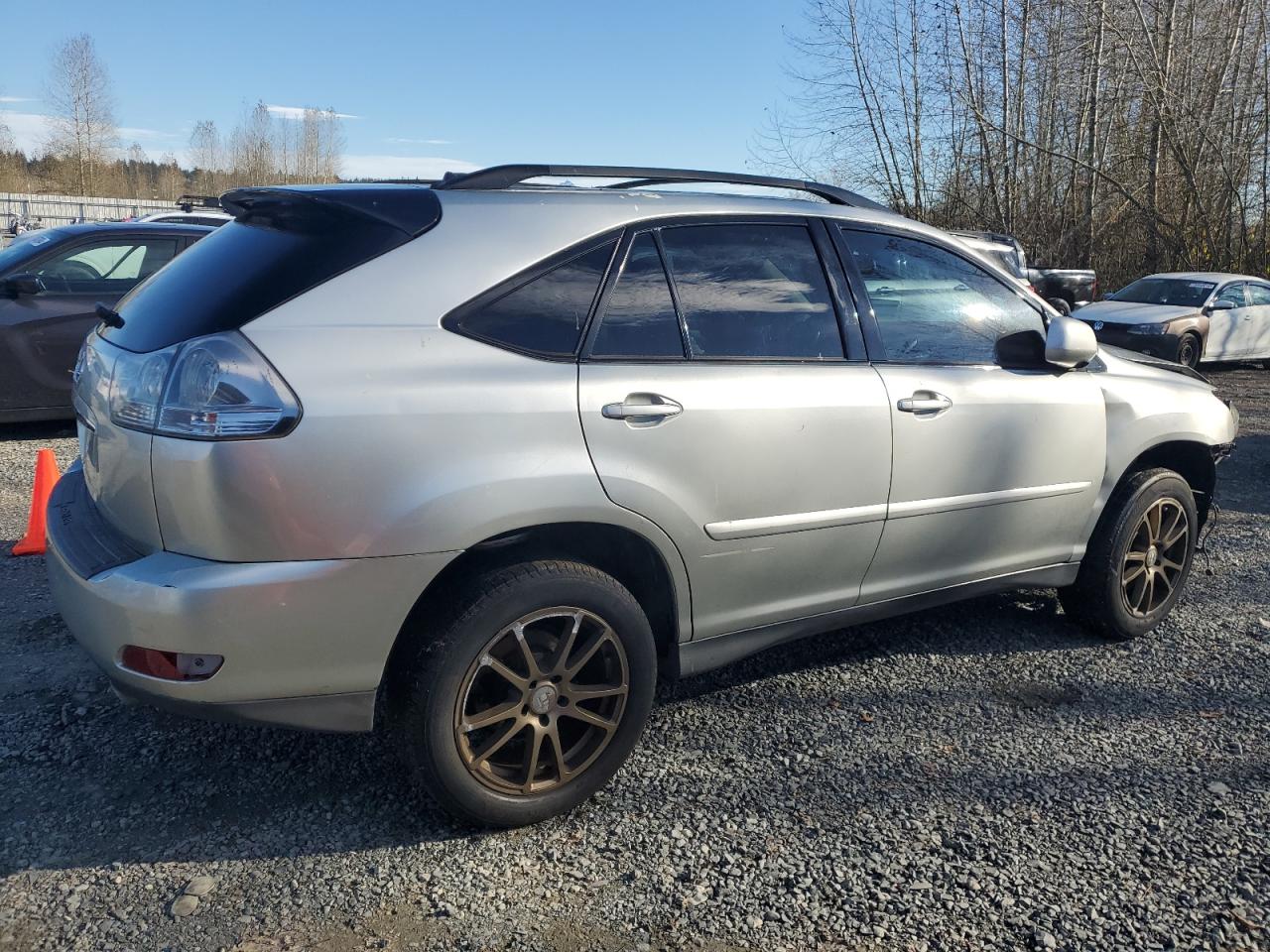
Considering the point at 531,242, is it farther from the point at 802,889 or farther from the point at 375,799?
the point at 802,889

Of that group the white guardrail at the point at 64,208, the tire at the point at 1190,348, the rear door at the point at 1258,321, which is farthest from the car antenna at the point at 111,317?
the white guardrail at the point at 64,208

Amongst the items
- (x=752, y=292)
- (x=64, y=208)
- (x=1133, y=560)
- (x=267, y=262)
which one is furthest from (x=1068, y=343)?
(x=64, y=208)

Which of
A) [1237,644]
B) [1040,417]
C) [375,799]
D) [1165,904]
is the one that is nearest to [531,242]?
[375,799]

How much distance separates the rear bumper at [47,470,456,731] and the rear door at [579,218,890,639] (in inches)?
27.4

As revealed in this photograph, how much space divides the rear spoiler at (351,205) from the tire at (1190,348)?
1399 centimetres

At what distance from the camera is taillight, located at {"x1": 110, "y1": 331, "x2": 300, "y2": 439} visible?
238 centimetres

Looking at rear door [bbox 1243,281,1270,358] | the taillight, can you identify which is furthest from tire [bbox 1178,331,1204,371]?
the taillight

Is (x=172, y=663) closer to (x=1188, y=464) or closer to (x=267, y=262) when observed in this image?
(x=267, y=262)

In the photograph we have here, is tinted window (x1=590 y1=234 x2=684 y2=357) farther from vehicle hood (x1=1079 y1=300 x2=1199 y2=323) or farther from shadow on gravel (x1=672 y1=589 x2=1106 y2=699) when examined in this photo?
vehicle hood (x1=1079 y1=300 x2=1199 y2=323)

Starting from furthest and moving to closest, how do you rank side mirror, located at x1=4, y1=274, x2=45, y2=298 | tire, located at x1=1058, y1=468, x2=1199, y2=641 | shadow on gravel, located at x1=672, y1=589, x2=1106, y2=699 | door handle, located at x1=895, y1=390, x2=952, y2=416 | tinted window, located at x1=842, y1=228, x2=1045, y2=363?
side mirror, located at x1=4, y1=274, x2=45, y2=298 → tire, located at x1=1058, y1=468, x2=1199, y2=641 → shadow on gravel, located at x1=672, y1=589, x2=1106, y2=699 → tinted window, located at x1=842, y1=228, x2=1045, y2=363 → door handle, located at x1=895, y1=390, x2=952, y2=416

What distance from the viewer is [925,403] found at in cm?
349

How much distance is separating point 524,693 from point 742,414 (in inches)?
40.0

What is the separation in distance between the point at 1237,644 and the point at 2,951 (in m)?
4.52

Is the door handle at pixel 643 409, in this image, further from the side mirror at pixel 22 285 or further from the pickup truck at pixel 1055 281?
the pickup truck at pixel 1055 281
